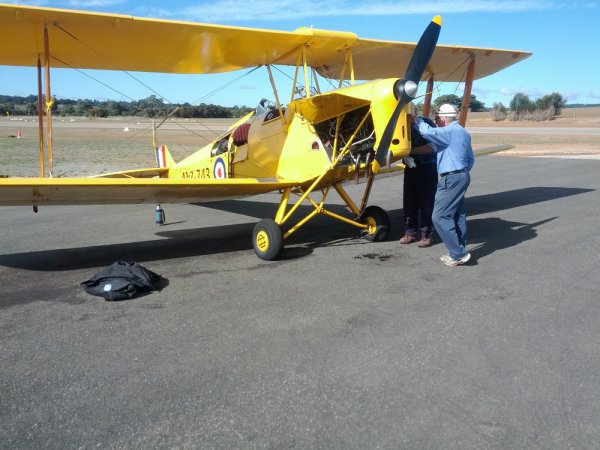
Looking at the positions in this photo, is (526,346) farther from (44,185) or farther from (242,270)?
(44,185)

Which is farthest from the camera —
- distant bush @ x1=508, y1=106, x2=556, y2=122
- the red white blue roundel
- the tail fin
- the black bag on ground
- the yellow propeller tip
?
distant bush @ x1=508, y1=106, x2=556, y2=122

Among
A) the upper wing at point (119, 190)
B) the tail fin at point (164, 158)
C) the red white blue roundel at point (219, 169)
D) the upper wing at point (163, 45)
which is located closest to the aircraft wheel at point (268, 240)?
the upper wing at point (119, 190)

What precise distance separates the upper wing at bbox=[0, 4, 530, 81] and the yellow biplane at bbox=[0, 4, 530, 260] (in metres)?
0.02

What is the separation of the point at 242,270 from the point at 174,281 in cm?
85

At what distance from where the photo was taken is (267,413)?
117 inches

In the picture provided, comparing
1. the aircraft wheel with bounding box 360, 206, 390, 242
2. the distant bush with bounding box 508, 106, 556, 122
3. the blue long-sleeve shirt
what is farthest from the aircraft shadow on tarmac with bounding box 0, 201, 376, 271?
the distant bush with bounding box 508, 106, 556, 122

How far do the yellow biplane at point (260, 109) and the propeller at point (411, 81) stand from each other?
0.01 metres

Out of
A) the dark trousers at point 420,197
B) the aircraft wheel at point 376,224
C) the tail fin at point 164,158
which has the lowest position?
the aircraft wheel at point 376,224

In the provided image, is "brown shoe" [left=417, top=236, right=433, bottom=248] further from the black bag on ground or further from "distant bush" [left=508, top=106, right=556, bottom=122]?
"distant bush" [left=508, top=106, right=556, bottom=122]

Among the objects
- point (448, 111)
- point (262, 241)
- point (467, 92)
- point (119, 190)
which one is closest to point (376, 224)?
point (262, 241)

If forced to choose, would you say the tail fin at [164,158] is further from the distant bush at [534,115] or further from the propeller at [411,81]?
the distant bush at [534,115]

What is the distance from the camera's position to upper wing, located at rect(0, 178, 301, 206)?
222 inches

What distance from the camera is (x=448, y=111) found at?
592cm

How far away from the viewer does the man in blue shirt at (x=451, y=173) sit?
19.2 feet
